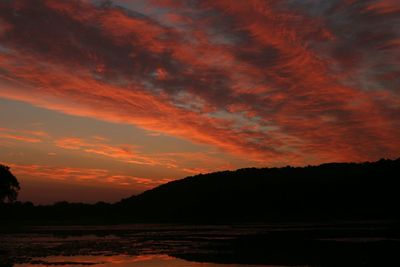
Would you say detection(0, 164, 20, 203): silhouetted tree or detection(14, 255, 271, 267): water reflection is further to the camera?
detection(0, 164, 20, 203): silhouetted tree

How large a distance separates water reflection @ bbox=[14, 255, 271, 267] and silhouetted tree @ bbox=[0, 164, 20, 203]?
93641mm

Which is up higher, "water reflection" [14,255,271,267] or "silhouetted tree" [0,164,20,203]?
"silhouetted tree" [0,164,20,203]

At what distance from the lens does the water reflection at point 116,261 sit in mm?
39375

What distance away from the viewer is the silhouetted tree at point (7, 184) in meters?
131

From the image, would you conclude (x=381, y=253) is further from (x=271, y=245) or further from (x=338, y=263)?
(x=271, y=245)

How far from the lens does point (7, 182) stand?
131750 millimetres

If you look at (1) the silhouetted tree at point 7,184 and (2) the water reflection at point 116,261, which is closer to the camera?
(2) the water reflection at point 116,261

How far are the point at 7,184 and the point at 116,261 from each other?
99.8 metres

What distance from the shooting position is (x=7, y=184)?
132m

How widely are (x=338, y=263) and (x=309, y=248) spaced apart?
11570 mm

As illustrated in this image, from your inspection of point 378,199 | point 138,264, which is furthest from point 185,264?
point 378,199

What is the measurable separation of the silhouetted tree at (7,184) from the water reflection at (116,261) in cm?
9364

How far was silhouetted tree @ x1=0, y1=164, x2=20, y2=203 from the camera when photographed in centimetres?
13112

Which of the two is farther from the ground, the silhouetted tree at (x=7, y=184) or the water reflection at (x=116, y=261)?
the silhouetted tree at (x=7, y=184)
